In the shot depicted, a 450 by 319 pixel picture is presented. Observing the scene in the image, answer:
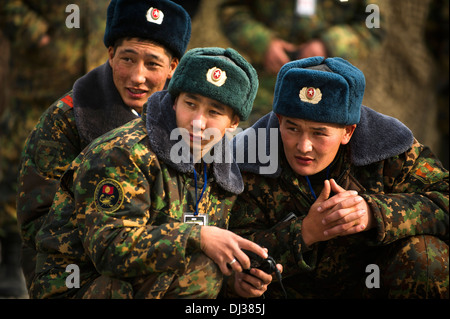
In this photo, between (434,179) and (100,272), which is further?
(434,179)

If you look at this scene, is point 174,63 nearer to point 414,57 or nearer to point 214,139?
point 214,139

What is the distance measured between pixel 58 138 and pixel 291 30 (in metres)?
2.49

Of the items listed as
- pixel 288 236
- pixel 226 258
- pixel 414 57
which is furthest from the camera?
pixel 414 57

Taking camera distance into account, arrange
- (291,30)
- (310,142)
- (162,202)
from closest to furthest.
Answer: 1. (162,202)
2. (310,142)
3. (291,30)

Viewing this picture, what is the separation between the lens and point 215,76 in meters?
3.31

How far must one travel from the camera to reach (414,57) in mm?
7453

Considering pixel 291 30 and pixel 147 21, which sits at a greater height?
pixel 291 30

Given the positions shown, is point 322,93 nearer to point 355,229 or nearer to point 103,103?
point 355,229

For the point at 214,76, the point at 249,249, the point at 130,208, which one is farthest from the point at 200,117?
the point at 249,249

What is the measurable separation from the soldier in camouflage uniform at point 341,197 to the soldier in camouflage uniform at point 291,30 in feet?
6.04

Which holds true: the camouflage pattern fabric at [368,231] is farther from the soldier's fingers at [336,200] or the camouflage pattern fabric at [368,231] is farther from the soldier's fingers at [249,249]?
the soldier's fingers at [249,249]

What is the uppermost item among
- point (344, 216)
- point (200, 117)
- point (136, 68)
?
point (136, 68)

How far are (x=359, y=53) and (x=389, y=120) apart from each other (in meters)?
2.13
